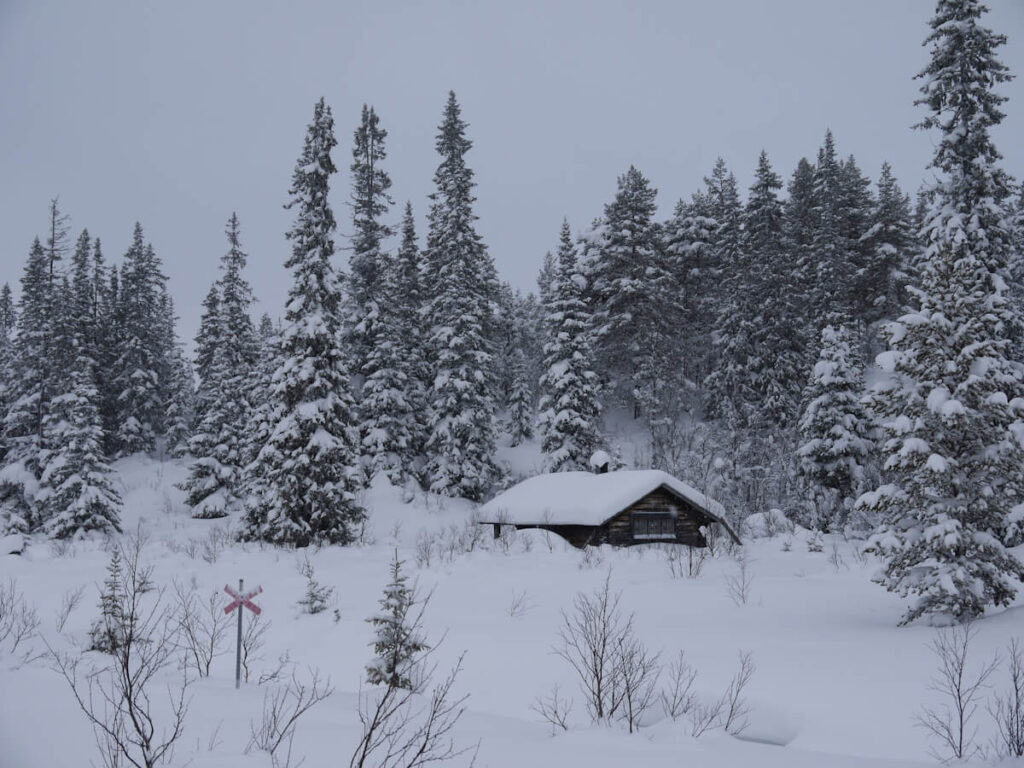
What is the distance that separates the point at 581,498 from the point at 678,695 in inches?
679

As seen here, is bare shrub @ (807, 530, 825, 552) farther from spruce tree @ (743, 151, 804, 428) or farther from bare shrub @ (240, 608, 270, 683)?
spruce tree @ (743, 151, 804, 428)

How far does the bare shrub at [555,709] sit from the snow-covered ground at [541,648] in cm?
13

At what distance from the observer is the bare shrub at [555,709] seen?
7.69 meters

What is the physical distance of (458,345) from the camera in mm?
35781

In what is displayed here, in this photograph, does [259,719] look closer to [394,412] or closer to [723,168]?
[394,412]

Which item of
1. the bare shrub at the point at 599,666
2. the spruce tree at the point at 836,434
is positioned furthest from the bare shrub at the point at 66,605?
the spruce tree at the point at 836,434

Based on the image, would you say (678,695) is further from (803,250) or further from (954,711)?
(803,250)

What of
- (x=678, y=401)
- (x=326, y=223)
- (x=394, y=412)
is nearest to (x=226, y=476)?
(x=394, y=412)

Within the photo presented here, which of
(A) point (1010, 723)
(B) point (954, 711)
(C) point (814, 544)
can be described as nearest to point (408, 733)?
(A) point (1010, 723)

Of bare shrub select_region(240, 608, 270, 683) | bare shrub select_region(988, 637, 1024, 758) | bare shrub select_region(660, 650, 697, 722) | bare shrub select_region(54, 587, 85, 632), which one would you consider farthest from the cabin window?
bare shrub select_region(988, 637, 1024, 758)

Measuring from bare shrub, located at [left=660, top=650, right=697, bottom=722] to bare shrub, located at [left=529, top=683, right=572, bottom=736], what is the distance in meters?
1.20

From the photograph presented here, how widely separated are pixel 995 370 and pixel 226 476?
116ft

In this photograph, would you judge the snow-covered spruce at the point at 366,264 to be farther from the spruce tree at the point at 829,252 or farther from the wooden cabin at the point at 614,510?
the spruce tree at the point at 829,252

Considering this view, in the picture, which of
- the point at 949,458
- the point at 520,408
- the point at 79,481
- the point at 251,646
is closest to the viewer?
the point at 949,458
